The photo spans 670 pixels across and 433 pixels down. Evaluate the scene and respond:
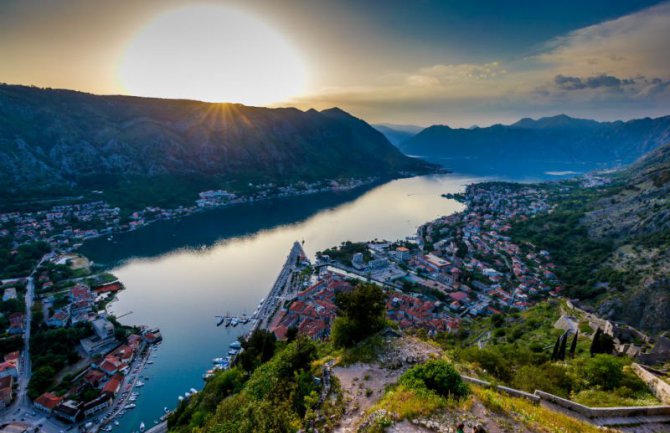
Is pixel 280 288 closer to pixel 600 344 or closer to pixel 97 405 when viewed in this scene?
pixel 97 405

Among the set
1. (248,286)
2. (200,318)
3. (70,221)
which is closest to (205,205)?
(70,221)

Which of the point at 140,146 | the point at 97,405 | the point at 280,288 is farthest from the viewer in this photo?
the point at 140,146

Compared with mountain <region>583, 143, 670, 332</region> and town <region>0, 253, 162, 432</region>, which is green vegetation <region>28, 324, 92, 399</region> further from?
mountain <region>583, 143, 670, 332</region>

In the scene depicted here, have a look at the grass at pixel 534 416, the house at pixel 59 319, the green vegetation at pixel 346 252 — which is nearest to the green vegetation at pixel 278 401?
the grass at pixel 534 416

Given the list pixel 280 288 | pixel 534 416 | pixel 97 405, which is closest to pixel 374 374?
pixel 534 416

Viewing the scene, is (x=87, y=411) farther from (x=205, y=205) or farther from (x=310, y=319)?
(x=205, y=205)

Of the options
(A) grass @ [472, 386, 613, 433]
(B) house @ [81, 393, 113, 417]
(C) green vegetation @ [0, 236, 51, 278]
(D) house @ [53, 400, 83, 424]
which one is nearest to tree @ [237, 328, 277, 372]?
(B) house @ [81, 393, 113, 417]
